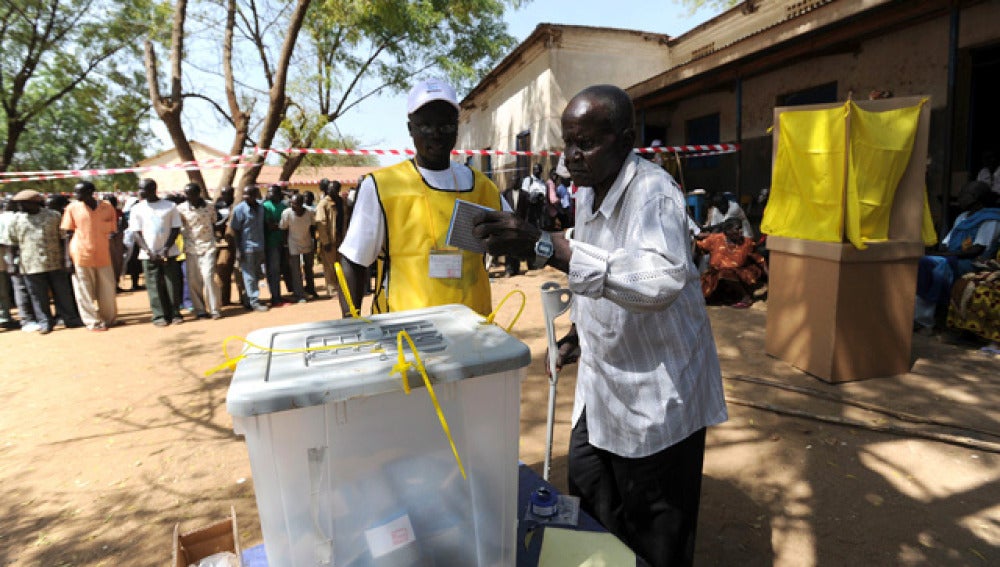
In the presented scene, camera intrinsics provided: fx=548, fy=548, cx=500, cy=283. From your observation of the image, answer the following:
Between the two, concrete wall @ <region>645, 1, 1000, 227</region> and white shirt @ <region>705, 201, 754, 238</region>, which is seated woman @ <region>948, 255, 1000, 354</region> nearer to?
concrete wall @ <region>645, 1, 1000, 227</region>

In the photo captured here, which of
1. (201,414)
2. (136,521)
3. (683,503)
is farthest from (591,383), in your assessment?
(201,414)

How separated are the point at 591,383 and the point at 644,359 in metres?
0.24

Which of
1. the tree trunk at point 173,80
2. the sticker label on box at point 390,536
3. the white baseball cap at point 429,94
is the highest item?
the tree trunk at point 173,80

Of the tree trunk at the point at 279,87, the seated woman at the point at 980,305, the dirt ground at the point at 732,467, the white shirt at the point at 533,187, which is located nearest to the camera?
the dirt ground at the point at 732,467

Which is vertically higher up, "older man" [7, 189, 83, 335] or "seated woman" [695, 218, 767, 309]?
"older man" [7, 189, 83, 335]

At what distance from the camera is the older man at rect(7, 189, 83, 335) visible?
7074 millimetres

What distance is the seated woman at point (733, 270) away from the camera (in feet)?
23.7

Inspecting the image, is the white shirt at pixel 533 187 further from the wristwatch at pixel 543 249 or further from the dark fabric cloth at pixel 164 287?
the wristwatch at pixel 543 249

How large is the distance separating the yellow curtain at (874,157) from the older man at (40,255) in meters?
9.00

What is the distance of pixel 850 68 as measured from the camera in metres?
8.38

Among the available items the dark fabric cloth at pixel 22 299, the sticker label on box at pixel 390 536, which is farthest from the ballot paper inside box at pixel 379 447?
the dark fabric cloth at pixel 22 299

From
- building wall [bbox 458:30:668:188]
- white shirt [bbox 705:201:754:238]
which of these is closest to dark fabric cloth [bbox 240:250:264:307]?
building wall [bbox 458:30:668:188]

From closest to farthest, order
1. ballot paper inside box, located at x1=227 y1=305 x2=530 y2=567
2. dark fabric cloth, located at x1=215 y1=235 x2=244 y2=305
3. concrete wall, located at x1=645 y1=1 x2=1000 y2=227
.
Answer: ballot paper inside box, located at x1=227 y1=305 x2=530 y2=567
concrete wall, located at x1=645 y1=1 x2=1000 y2=227
dark fabric cloth, located at x1=215 y1=235 x2=244 y2=305

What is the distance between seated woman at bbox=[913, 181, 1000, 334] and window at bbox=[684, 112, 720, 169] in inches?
241
